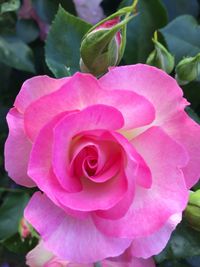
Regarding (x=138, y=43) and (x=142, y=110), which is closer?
(x=142, y=110)

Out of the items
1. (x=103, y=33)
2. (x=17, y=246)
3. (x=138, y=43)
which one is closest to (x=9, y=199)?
(x=17, y=246)

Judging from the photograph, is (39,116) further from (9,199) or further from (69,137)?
(9,199)

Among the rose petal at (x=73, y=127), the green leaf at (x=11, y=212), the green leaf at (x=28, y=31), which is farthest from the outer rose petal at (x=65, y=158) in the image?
the green leaf at (x=28, y=31)

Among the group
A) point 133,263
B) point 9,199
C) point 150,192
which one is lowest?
point 9,199

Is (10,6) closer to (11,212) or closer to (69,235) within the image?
(11,212)

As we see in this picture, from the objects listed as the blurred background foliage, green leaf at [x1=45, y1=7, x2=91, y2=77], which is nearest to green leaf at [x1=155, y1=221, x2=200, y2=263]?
the blurred background foliage

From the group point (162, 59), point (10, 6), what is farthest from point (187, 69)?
point (10, 6)
